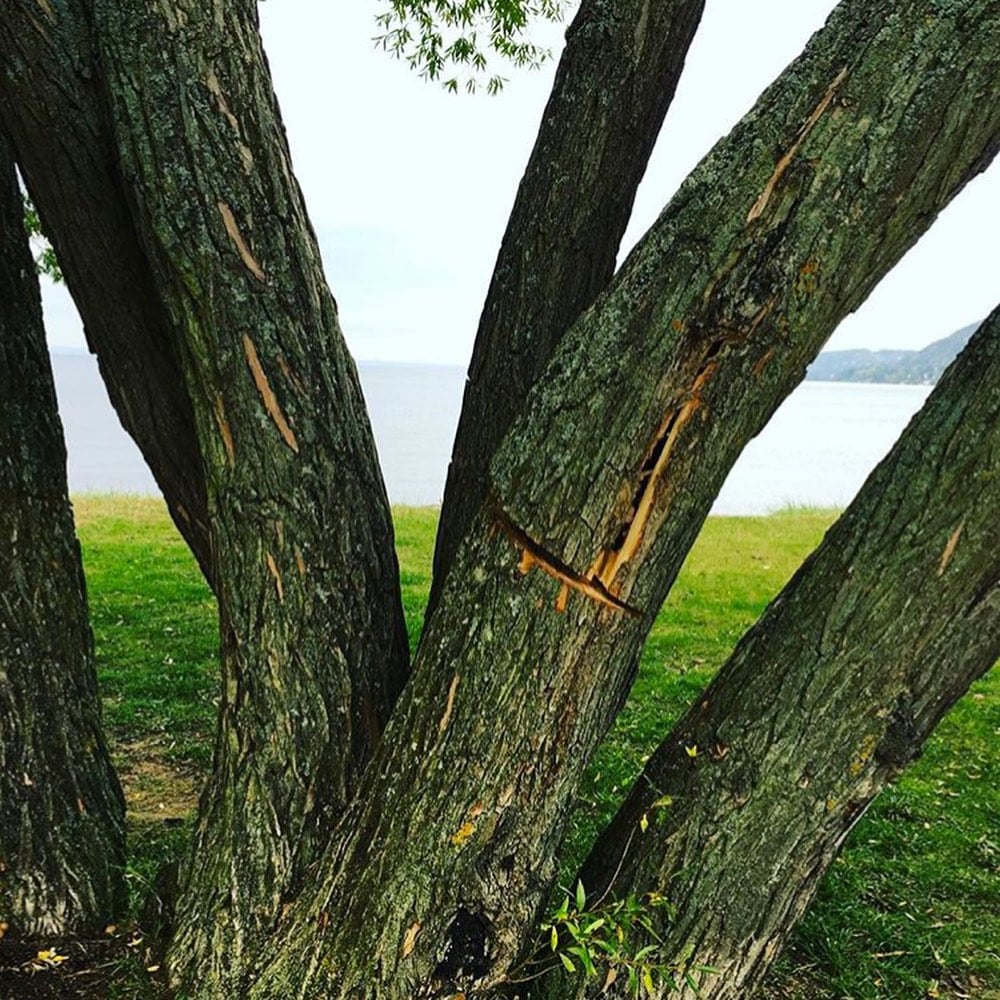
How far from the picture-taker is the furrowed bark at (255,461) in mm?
2248

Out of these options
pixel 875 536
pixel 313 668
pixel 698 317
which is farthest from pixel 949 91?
pixel 313 668

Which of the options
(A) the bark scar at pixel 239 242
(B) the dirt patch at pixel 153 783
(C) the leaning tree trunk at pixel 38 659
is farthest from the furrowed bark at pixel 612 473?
(B) the dirt patch at pixel 153 783

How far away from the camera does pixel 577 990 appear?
2330 mm

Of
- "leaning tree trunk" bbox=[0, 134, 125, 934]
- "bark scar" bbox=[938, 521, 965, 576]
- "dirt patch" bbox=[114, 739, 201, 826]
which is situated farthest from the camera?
"dirt patch" bbox=[114, 739, 201, 826]

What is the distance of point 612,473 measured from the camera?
208 centimetres

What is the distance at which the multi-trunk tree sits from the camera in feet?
6.66

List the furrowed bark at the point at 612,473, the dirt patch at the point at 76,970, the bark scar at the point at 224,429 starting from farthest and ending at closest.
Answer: the dirt patch at the point at 76,970
the bark scar at the point at 224,429
the furrowed bark at the point at 612,473

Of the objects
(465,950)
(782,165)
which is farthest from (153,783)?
(782,165)

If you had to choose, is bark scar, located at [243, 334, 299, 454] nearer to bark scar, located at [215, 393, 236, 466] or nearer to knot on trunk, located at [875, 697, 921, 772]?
bark scar, located at [215, 393, 236, 466]

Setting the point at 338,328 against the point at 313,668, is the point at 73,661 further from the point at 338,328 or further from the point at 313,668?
the point at 338,328

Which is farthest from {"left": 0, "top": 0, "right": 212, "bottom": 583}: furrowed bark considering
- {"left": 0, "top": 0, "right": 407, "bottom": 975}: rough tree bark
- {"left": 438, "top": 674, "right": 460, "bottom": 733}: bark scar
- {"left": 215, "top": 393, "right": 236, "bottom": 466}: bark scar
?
{"left": 438, "top": 674, "right": 460, "bottom": 733}: bark scar

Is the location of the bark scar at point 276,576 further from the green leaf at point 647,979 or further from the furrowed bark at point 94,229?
the green leaf at point 647,979

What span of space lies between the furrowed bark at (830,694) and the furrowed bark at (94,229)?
56.2 inches

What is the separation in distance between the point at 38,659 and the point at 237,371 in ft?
3.65
